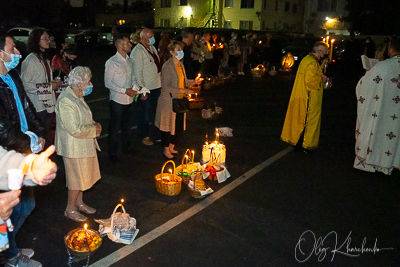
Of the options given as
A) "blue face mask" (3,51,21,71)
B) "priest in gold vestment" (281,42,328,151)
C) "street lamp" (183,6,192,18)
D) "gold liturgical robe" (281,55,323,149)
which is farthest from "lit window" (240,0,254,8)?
"blue face mask" (3,51,21,71)

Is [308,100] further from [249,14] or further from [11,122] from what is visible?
[249,14]

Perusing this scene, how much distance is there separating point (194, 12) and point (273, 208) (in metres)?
40.0

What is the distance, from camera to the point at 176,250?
4.18 metres

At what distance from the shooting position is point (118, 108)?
21.7 ft

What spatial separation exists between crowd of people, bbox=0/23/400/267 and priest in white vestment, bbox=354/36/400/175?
0.01m

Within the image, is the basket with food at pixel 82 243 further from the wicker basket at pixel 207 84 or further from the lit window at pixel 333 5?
the lit window at pixel 333 5

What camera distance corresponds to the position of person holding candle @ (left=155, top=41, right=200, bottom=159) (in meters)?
6.61

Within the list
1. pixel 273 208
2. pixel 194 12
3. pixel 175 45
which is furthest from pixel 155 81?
pixel 194 12

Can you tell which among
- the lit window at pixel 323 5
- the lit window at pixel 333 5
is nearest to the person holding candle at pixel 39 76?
the lit window at pixel 333 5

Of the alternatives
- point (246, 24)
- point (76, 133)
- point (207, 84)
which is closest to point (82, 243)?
point (76, 133)

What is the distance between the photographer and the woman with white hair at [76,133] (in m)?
4.33

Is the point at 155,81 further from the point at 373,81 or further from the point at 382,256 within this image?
the point at 382,256

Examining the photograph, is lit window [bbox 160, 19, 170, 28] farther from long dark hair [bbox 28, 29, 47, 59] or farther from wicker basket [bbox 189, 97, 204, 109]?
long dark hair [bbox 28, 29, 47, 59]

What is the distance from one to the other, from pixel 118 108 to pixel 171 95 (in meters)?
0.92
